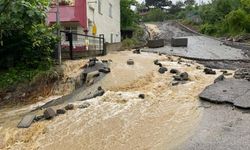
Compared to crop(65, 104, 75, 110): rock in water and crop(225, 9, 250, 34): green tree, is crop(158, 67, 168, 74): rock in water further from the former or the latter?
crop(225, 9, 250, 34): green tree

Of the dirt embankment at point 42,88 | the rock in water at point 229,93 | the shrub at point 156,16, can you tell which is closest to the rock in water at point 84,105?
the dirt embankment at point 42,88

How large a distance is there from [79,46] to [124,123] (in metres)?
11.5

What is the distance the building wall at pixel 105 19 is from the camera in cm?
2751

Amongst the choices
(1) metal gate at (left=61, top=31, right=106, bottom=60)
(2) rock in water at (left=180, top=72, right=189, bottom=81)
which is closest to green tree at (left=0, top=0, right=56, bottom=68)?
(1) metal gate at (left=61, top=31, right=106, bottom=60)

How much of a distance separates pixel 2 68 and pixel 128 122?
7567 mm

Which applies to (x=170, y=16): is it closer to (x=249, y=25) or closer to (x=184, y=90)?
(x=249, y=25)

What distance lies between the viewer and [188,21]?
64.1m

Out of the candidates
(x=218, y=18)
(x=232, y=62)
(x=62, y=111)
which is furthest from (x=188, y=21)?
(x=62, y=111)

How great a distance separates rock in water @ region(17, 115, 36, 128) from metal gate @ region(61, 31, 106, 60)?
7783mm

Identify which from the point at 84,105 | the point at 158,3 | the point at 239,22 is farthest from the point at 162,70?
the point at 158,3

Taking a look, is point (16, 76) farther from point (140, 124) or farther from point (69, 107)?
point (140, 124)

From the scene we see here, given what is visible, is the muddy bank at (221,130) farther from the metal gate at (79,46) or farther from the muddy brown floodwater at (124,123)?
the metal gate at (79,46)

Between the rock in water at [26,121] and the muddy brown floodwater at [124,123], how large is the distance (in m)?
0.15

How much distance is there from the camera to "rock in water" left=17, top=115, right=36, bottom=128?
36.2 feet
